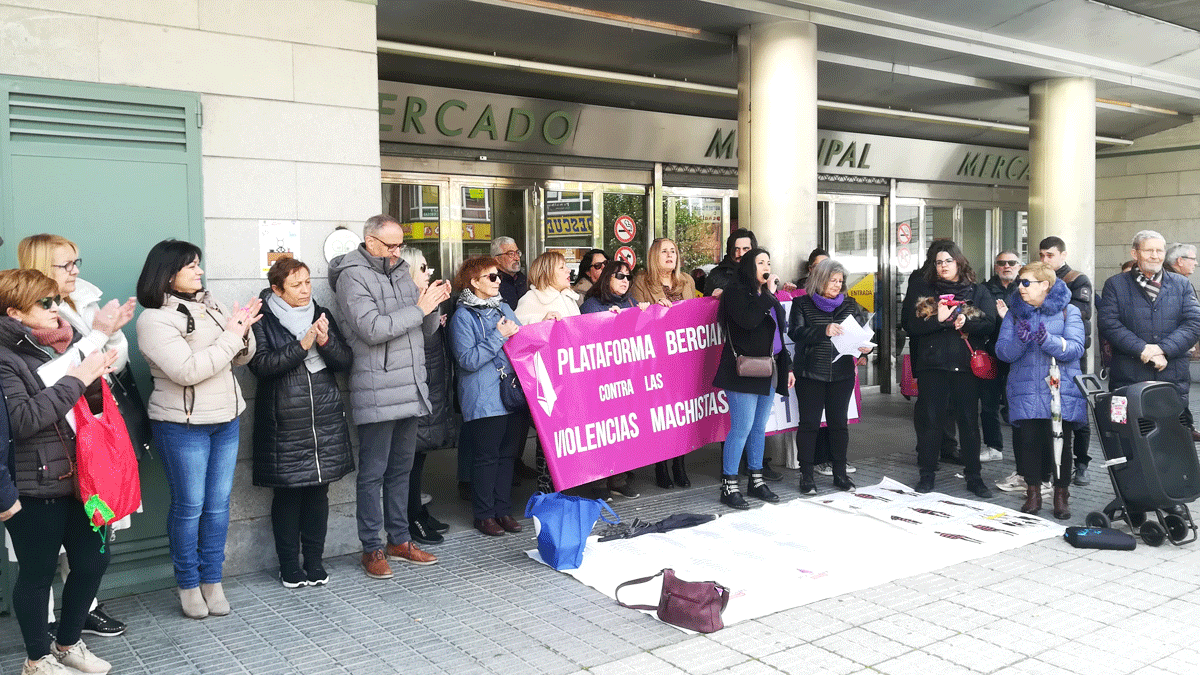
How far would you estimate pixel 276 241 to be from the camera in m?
5.55

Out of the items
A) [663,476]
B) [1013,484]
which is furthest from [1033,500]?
[663,476]

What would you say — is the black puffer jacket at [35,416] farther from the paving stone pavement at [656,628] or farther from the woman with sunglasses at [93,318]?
the paving stone pavement at [656,628]

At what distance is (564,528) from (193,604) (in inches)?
73.6

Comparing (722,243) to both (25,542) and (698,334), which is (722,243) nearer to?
(698,334)

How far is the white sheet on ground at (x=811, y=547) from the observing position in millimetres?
5043

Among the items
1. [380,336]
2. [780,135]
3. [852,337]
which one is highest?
[780,135]

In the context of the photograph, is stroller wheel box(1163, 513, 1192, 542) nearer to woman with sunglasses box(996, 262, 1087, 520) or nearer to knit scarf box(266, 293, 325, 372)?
woman with sunglasses box(996, 262, 1087, 520)

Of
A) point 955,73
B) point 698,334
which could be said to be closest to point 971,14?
point 955,73

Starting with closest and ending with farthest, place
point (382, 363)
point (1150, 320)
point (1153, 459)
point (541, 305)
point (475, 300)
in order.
Result: 1. point (382, 363)
2. point (1153, 459)
3. point (475, 300)
4. point (541, 305)
5. point (1150, 320)

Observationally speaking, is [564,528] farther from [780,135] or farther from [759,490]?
[780,135]

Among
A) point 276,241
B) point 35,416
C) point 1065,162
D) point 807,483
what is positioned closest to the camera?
point 35,416

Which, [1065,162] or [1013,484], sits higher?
[1065,162]

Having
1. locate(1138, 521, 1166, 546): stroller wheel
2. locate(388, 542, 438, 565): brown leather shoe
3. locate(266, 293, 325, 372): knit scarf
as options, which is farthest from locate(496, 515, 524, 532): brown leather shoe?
locate(1138, 521, 1166, 546): stroller wheel

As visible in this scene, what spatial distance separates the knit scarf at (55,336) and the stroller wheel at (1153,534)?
5.65 metres
